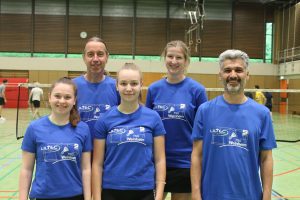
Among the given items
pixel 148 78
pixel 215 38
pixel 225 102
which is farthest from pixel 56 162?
pixel 215 38

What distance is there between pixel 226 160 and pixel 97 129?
1053mm

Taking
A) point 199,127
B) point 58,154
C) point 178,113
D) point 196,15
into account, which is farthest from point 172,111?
point 196,15

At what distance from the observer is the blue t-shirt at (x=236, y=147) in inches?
104

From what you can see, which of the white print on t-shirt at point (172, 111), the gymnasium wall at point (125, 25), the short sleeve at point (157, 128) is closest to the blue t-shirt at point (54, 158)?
the short sleeve at point (157, 128)

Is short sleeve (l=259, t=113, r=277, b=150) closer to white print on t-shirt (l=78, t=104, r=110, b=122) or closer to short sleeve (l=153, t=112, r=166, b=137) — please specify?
short sleeve (l=153, t=112, r=166, b=137)

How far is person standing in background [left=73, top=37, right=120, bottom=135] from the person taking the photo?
3293 millimetres

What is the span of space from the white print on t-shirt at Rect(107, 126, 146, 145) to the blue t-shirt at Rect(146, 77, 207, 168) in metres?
0.57

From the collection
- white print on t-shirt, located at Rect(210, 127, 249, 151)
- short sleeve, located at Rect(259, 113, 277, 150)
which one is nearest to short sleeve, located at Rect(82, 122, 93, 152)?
white print on t-shirt, located at Rect(210, 127, 249, 151)

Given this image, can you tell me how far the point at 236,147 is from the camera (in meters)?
2.64

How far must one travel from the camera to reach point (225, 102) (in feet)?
9.01

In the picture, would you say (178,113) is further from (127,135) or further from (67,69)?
(67,69)

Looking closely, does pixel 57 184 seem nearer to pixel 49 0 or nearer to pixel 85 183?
pixel 85 183

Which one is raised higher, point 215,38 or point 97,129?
point 215,38

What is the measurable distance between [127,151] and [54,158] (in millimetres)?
570
